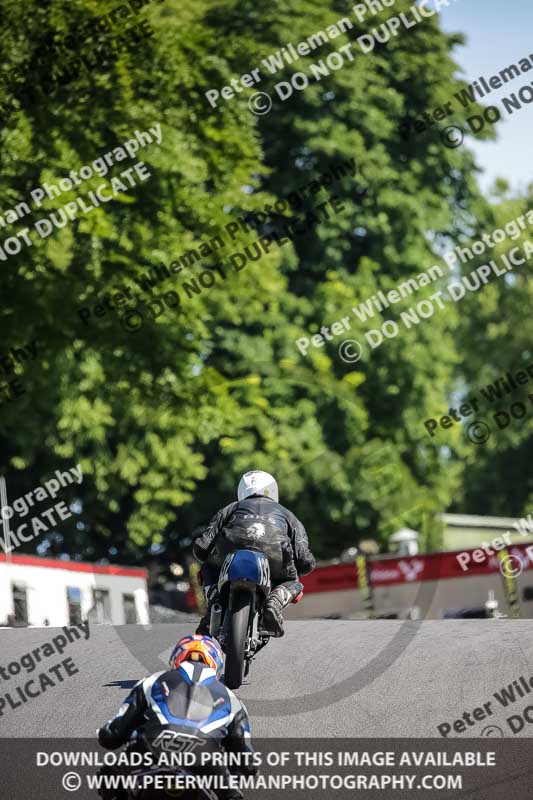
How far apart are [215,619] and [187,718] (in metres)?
3.30

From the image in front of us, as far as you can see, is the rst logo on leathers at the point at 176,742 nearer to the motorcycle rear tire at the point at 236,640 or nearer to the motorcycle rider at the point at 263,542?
the motorcycle rear tire at the point at 236,640

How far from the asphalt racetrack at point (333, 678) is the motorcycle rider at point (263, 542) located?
23.1 inches

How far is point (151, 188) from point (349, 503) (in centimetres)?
1115

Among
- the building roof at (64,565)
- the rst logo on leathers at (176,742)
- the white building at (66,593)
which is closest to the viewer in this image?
the rst logo on leathers at (176,742)

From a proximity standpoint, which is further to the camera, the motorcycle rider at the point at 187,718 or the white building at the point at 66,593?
the white building at the point at 66,593

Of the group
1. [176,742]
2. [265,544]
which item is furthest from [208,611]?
[176,742]

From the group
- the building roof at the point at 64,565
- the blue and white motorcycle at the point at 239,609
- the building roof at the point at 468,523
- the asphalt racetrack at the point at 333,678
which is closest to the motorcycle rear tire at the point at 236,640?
the blue and white motorcycle at the point at 239,609

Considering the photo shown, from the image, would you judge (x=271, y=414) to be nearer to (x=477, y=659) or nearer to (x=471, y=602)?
(x=471, y=602)

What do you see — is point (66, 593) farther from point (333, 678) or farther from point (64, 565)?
point (333, 678)

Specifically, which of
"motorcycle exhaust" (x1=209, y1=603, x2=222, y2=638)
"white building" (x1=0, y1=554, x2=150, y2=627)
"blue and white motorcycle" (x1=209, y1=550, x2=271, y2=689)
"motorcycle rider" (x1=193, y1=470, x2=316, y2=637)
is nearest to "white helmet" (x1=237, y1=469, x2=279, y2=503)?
"motorcycle rider" (x1=193, y1=470, x2=316, y2=637)

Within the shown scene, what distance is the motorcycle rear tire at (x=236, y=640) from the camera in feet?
27.9

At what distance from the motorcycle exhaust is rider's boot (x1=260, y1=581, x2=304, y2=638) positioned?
1.11ft

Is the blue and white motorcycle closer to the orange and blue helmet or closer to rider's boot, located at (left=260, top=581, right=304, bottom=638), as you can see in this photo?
rider's boot, located at (left=260, top=581, right=304, bottom=638)

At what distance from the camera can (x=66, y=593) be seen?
64.1 feet
